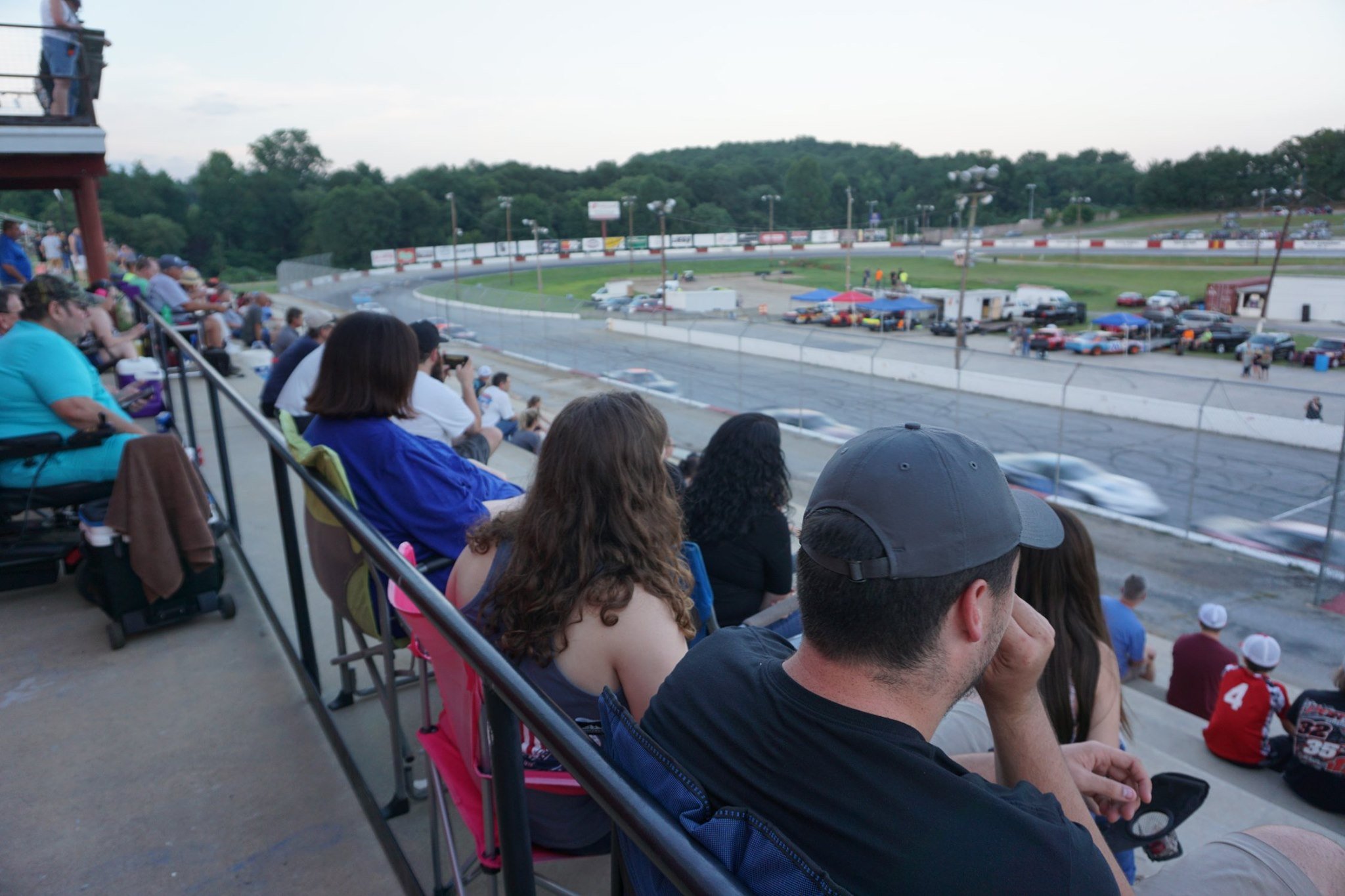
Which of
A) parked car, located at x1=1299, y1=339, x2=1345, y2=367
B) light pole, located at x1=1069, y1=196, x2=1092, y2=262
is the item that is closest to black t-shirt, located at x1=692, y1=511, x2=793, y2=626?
parked car, located at x1=1299, y1=339, x2=1345, y2=367

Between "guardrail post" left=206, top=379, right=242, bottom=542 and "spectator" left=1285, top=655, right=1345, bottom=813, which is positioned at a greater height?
"guardrail post" left=206, top=379, right=242, bottom=542

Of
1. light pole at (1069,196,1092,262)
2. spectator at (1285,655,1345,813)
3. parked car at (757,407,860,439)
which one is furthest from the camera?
light pole at (1069,196,1092,262)

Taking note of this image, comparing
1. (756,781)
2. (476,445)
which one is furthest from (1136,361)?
(756,781)

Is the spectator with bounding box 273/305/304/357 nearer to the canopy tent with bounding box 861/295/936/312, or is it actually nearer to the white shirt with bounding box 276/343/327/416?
the white shirt with bounding box 276/343/327/416

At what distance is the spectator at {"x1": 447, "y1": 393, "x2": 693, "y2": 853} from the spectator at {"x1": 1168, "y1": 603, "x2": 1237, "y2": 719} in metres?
6.21

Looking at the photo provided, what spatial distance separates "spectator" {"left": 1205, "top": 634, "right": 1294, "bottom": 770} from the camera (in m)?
5.04

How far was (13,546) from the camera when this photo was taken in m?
3.89

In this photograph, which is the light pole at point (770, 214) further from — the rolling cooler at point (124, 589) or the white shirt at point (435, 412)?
the rolling cooler at point (124, 589)

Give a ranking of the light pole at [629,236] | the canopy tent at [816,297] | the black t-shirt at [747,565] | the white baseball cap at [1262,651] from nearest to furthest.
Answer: the black t-shirt at [747,565] < the white baseball cap at [1262,651] < the canopy tent at [816,297] < the light pole at [629,236]

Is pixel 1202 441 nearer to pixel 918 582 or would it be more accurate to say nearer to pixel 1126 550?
pixel 1126 550

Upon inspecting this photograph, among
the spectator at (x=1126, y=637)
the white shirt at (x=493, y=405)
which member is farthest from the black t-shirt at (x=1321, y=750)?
the white shirt at (x=493, y=405)

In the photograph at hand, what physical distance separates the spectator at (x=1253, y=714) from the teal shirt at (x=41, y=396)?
20.9 feet

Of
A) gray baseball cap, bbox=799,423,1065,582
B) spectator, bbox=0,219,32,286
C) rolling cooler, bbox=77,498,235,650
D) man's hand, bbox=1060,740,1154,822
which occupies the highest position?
spectator, bbox=0,219,32,286

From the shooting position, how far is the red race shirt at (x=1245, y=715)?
5043 millimetres
